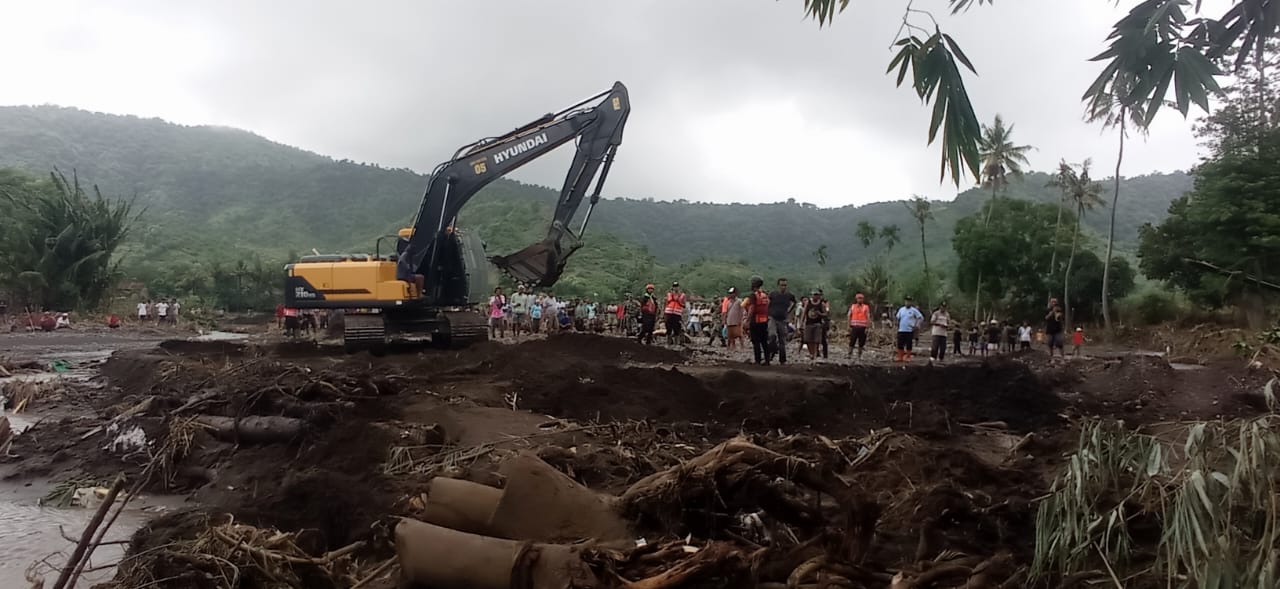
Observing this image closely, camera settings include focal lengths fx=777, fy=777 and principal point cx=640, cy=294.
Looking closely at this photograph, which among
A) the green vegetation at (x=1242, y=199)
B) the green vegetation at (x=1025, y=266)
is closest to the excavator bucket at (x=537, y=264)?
the green vegetation at (x=1242, y=199)

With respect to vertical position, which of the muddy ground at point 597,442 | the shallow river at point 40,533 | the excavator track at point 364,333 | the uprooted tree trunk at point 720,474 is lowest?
the shallow river at point 40,533

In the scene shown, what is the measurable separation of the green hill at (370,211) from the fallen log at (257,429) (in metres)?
56.4

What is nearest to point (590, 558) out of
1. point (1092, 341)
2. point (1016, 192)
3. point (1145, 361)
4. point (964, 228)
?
point (1145, 361)

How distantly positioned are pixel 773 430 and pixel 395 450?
3.09m

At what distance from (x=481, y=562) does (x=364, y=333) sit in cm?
1098

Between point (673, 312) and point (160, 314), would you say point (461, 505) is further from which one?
point (160, 314)

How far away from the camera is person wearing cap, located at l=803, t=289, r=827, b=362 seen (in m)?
15.4

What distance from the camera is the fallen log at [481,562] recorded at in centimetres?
274

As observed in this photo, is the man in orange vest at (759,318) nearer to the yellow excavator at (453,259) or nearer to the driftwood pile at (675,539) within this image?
the yellow excavator at (453,259)

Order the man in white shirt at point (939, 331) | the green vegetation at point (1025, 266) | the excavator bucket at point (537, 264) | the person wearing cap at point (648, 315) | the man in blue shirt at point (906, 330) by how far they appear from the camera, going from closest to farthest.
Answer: the excavator bucket at point (537, 264) < the man in blue shirt at point (906, 330) < the man in white shirt at point (939, 331) < the person wearing cap at point (648, 315) < the green vegetation at point (1025, 266)

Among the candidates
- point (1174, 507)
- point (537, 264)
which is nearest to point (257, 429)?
point (1174, 507)

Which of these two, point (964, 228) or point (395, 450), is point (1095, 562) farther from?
point (964, 228)

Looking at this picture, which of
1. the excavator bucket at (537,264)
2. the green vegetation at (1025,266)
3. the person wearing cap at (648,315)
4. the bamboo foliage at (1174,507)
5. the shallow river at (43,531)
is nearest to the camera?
the bamboo foliage at (1174,507)

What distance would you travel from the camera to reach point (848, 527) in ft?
10.00
